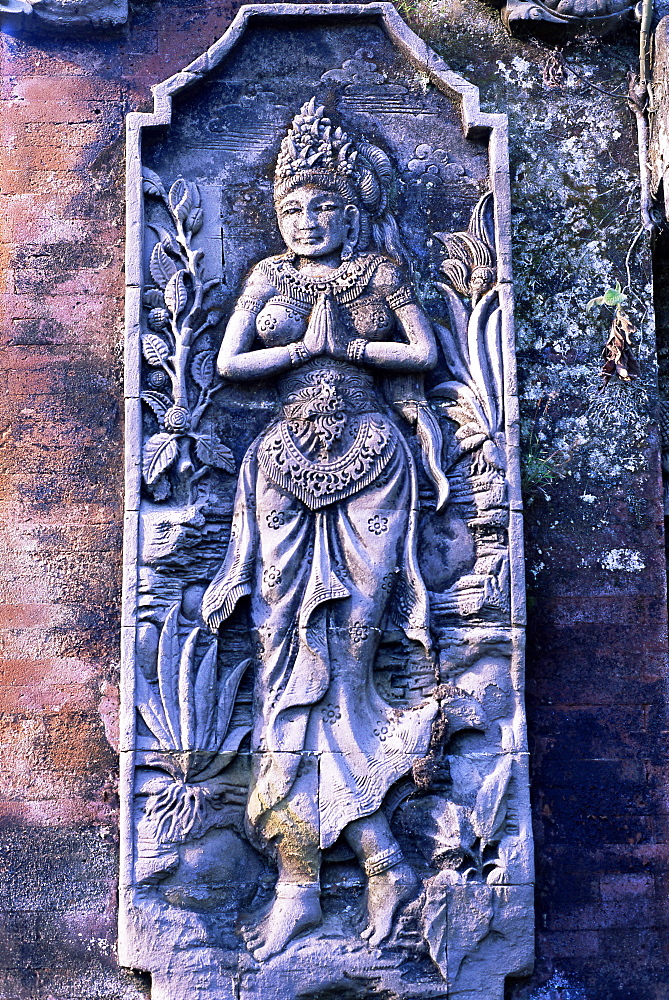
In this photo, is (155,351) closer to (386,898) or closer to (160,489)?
(160,489)

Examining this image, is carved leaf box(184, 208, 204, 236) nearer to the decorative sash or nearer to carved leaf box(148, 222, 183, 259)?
carved leaf box(148, 222, 183, 259)

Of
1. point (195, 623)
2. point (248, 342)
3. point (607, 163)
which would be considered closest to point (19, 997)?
point (195, 623)

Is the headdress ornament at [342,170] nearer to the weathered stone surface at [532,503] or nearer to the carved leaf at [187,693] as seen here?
the weathered stone surface at [532,503]

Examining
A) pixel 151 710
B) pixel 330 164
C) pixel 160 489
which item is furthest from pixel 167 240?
pixel 151 710

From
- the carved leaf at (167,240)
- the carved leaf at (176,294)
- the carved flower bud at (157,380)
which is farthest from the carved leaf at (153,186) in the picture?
the carved flower bud at (157,380)

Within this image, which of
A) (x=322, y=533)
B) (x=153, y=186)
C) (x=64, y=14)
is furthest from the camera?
(x=64, y=14)

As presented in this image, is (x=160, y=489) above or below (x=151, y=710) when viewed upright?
above

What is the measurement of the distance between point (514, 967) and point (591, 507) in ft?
8.48

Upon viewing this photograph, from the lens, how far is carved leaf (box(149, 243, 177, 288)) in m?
8.65

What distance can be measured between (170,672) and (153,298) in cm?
212

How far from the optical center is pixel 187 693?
8109 mm

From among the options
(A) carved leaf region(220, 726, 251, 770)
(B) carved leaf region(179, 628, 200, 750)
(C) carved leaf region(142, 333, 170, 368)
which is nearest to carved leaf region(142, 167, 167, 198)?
(C) carved leaf region(142, 333, 170, 368)

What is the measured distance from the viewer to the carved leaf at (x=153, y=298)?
862 centimetres

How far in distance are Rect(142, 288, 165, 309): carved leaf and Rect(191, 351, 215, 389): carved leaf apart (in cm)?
37
